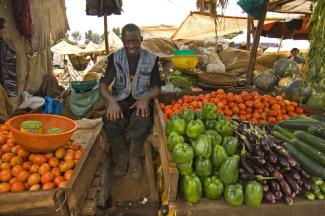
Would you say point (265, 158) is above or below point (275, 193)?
above

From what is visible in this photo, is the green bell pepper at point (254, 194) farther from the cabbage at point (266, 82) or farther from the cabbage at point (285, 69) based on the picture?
the cabbage at point (285, 69)

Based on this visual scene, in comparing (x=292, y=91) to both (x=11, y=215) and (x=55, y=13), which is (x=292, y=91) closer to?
(x=11, y=215)

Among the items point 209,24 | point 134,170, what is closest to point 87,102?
point 134,170

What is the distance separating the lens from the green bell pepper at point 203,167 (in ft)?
7.50

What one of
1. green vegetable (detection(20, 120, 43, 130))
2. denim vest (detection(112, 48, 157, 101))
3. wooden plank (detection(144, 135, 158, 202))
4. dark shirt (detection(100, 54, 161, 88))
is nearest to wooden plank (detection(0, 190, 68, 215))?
green vegetable (detection(20, 120, 43, 130))

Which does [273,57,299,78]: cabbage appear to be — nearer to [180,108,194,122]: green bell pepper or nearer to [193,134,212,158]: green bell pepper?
[180,108,194,122]: green bell pepper

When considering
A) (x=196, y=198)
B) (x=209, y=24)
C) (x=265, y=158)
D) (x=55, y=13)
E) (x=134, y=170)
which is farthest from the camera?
(x=209, y=24)

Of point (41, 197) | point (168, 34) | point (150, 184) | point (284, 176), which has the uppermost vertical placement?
point (168, 34)

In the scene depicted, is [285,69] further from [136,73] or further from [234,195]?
[234,195]

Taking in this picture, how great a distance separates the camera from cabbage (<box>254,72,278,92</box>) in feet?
18.2

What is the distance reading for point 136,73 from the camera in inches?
163

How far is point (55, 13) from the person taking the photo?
7.81 meters

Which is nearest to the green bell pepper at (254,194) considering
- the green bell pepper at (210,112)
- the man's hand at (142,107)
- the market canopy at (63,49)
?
the green bell pepper at (210,112)

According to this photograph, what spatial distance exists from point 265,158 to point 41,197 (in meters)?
1.76
